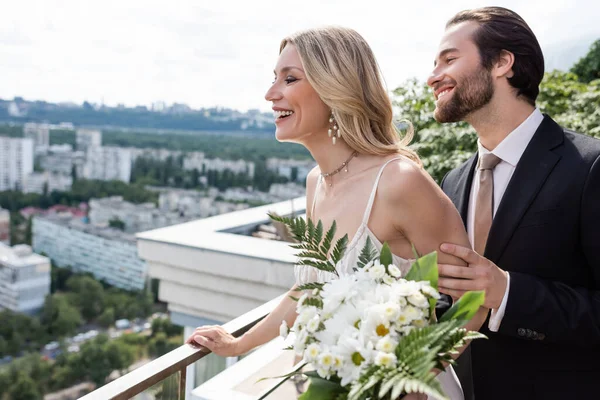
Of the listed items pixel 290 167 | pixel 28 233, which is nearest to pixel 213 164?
pixel 290 167

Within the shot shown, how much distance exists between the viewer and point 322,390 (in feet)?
3.10

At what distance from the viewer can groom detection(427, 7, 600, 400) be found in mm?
1374

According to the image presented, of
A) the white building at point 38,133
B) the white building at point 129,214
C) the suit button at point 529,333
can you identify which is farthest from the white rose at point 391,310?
the white building at point 38,133

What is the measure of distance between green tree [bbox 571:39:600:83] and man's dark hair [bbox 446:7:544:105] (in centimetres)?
1282

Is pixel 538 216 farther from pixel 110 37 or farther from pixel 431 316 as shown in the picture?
pixel 110 37

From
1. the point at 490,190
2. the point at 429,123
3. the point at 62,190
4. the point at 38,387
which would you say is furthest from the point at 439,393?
the point at 62,190

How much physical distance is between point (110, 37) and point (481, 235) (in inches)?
3518

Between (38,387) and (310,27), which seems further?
(38,387)

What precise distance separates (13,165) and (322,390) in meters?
57.9

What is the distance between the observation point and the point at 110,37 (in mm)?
82812

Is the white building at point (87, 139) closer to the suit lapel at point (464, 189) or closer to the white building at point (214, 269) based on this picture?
the white building at point (214, 269)

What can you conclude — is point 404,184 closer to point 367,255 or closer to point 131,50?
point 367,255

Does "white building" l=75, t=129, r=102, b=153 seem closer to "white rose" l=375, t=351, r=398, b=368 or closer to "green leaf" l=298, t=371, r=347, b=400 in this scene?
"green leaf" l=298, t=371, r=347, b=400

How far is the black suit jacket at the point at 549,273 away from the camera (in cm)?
138
